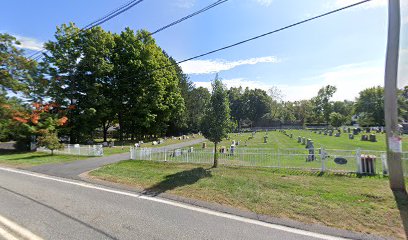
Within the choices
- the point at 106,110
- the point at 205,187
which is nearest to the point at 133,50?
the point at 106,110

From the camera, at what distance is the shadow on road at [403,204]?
17.1 feet

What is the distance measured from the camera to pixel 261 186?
8234mm

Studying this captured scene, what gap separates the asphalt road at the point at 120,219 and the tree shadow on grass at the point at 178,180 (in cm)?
76

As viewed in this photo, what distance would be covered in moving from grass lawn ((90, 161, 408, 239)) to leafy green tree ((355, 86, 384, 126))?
6220cm

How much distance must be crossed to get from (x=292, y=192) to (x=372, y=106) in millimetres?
67672

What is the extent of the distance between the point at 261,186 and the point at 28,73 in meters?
10.7

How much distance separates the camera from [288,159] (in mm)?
14383

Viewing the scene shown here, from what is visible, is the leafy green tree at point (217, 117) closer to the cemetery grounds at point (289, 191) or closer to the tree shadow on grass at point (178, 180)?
the tree shadow on grass at point (178, 180)

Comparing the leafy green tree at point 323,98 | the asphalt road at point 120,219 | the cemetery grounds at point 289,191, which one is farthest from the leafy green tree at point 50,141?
the leafy green tree at point 323,98

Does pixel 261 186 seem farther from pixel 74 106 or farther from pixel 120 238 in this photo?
pixel 74 106

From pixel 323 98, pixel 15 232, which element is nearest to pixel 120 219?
pixel 15 232

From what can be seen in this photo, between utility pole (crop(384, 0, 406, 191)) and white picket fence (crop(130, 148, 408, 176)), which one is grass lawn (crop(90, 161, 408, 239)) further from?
white picket fence (crop(130, 148, 408, 176))

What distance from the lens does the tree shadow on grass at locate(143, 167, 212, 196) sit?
865 centimetres

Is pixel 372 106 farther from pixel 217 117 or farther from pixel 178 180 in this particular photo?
pixel 178 180
